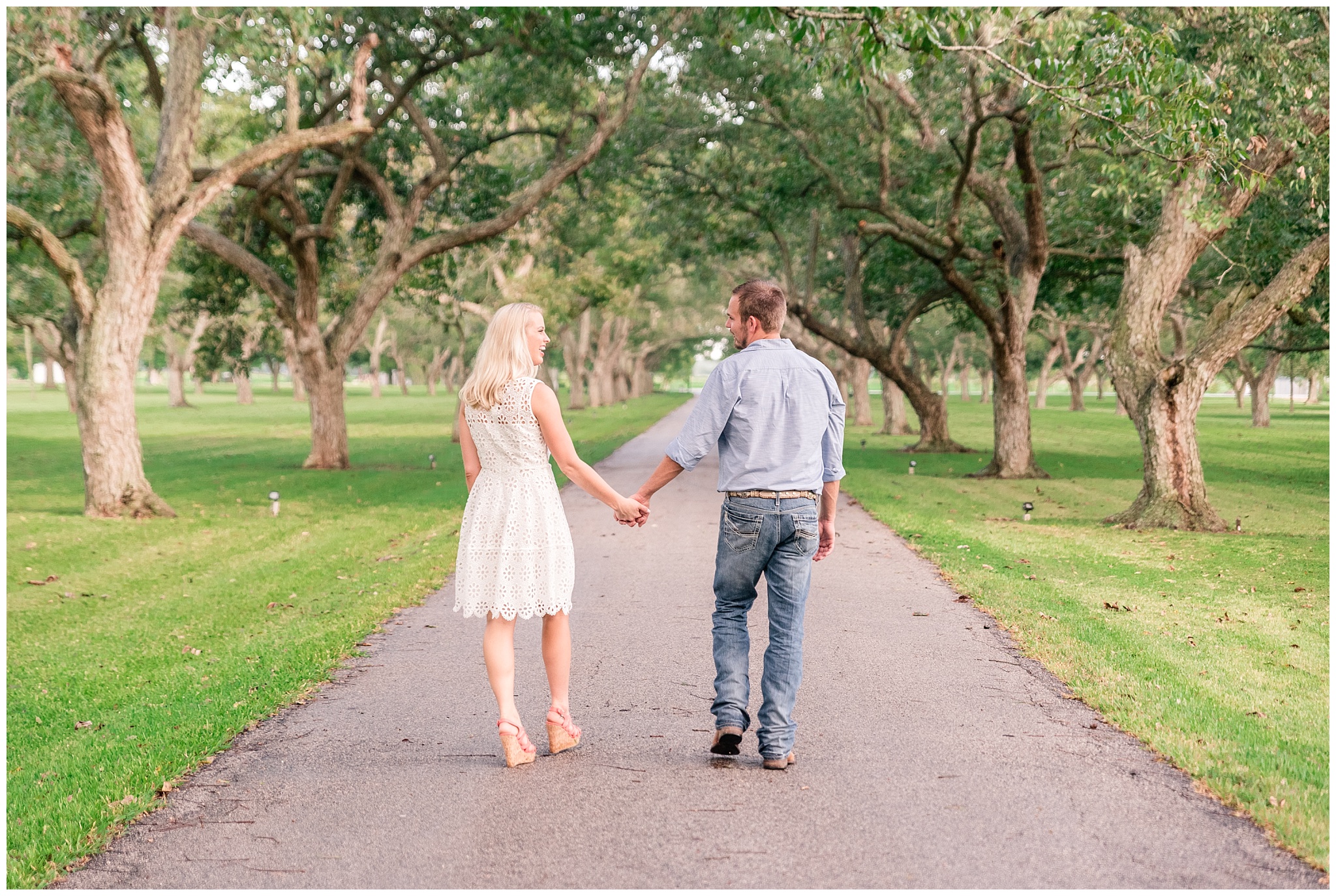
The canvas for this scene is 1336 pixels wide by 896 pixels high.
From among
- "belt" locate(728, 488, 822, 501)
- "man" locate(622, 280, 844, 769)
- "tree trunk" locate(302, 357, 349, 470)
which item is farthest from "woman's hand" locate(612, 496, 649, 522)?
"tree trunk" locate(302, 357, 349, 470)

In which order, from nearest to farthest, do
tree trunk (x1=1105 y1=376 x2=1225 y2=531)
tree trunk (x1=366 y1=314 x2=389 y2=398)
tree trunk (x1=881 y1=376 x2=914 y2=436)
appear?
tree trunk (x1=1105 y1=376 x2=1225 y2=531), tree trunk (x1=881 y1=376 x2=914 y2=436), tree trunk (x1=366 y1=314 x2=389 y2=398)

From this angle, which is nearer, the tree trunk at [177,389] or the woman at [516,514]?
the woman at [516,514]

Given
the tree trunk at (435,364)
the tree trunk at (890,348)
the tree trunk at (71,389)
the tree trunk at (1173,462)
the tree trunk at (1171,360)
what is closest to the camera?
the tree trunk at (1171,360)

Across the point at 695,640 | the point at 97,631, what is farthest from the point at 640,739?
the point at 97,631

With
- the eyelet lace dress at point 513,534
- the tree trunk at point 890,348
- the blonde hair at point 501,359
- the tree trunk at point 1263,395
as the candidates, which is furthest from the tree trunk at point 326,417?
the tree trunk at point 1263,395

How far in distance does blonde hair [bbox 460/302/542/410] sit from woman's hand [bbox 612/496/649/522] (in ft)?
2.29

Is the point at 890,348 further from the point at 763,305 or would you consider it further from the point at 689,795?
the point at 689,795

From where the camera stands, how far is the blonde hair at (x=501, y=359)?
4449 millimetres

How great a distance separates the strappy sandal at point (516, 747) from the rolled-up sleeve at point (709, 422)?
1.30 metres

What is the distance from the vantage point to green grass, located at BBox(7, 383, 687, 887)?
4512mm

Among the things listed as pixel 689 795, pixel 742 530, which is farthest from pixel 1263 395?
pixel 689 795

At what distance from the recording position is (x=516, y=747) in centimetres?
448

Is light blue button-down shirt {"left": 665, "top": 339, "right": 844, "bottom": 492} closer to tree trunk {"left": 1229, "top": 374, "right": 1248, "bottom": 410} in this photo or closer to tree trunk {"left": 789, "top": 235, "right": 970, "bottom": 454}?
tree trunk {"left": 789, "top": 235, "right": 970, "bottom": 454}

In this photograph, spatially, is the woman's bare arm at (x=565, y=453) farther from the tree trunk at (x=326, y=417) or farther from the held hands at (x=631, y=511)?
the tree trunk at (x=326, y=417)
